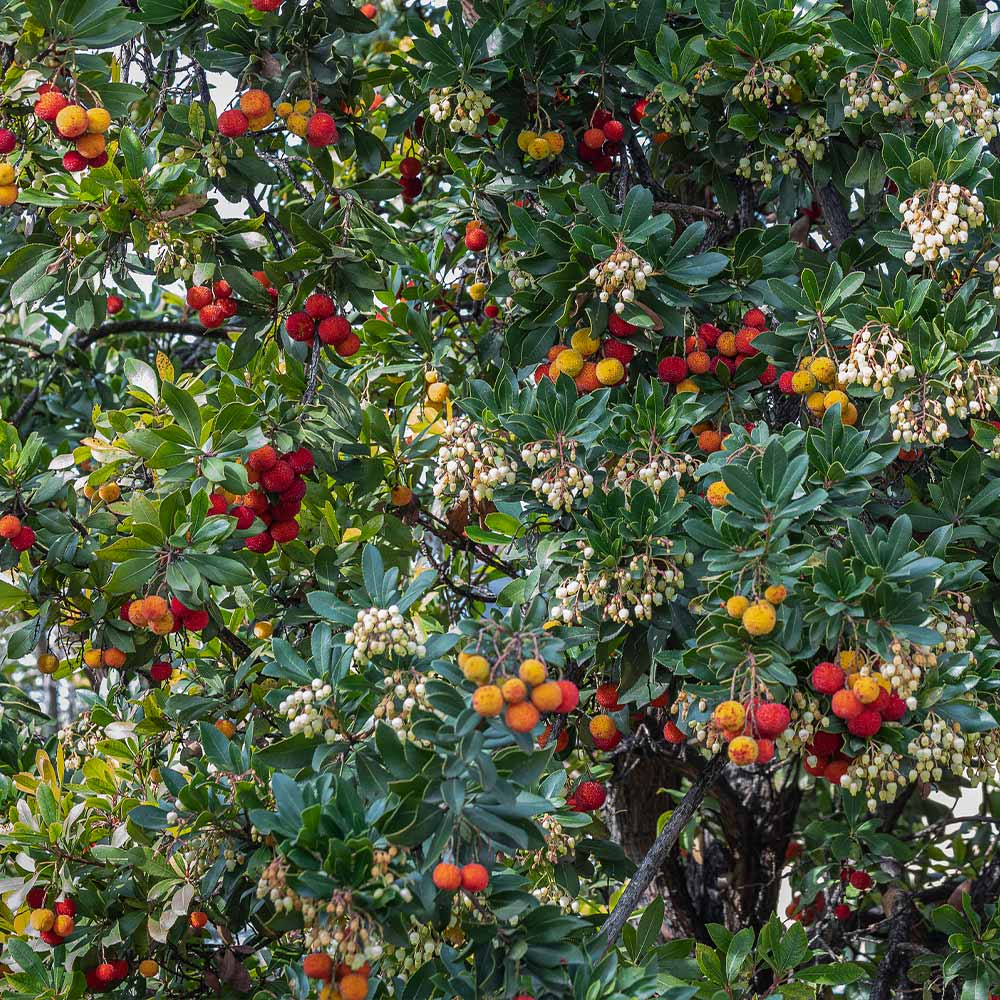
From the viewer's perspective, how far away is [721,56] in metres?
2.94

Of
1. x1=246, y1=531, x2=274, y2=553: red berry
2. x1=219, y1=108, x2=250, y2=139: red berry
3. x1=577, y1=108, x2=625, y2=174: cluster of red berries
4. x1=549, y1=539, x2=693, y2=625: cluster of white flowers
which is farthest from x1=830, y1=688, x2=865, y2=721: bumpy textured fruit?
x1=219, y1=108, x2=250, y2=139: red berry

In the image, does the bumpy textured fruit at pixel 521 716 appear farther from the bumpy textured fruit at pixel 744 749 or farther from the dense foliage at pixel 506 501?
the bumpy textured fruit at pixel 744 749

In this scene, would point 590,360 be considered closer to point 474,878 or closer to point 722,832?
point 474,878

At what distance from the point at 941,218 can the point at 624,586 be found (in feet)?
3.28

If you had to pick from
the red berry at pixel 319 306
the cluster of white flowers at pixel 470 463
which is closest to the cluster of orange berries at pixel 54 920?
the cluster of white flowers at pixel 470 463

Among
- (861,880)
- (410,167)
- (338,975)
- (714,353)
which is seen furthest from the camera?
(410,167)

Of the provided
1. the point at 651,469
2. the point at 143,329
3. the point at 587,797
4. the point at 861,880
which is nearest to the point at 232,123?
the point at 651,469

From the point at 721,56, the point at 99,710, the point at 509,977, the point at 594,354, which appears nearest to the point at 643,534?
the point at 594,354

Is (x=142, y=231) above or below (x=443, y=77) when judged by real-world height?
below

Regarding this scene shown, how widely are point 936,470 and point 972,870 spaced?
1.83 meters

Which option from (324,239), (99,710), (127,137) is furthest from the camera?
(99,710)

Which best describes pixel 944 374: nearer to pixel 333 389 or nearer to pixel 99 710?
pixel 333 389

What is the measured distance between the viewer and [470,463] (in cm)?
265

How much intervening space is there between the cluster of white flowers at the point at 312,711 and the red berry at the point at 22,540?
2.99 ft
